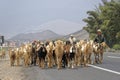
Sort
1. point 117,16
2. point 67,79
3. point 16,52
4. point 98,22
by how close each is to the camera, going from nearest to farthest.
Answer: point 67,79 → point 16,52 → point 117,16 → point 98,22

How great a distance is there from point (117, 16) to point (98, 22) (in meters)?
12.5

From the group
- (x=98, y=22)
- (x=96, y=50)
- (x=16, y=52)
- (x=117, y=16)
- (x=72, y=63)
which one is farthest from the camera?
(x=98, y=22)

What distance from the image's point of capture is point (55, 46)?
31781 mm

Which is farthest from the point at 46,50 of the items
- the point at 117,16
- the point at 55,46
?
the point at 117,16

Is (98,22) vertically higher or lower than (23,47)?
higher

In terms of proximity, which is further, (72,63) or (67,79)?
(72,63)

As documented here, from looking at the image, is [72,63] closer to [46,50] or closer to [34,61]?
[46,50]

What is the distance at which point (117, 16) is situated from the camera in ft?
235

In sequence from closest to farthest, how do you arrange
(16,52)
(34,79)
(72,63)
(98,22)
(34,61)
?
1. (34,79)
2. (72,63)
3. (34,61)
4. (16,52)
5. (98,22)

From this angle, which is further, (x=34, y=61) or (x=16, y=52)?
(x=16, y=52)

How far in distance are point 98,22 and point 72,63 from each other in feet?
175

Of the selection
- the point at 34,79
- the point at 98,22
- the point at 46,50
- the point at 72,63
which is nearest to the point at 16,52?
the point at 46,50

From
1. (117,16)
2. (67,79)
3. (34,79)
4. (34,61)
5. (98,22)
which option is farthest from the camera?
(98,22)

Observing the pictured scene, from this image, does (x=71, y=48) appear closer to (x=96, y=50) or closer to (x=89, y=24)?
(x=96, y=50)
